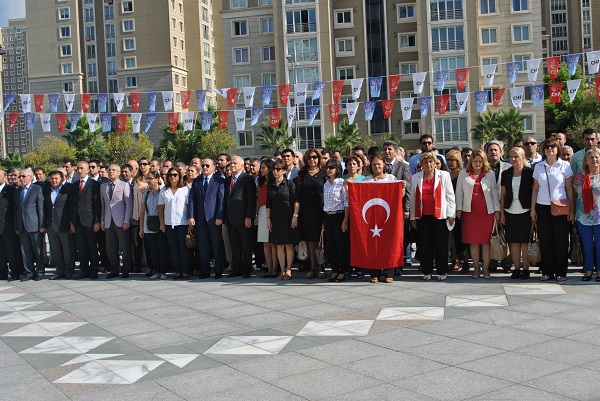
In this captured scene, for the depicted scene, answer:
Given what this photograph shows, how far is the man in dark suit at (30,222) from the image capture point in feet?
46.4

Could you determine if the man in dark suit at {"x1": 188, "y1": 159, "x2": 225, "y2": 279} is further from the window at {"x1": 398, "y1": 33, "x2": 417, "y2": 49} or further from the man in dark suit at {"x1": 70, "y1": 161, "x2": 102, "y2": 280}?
the window at {"x1": 398, "y1": 33, "x2": 417, "y2": 49}

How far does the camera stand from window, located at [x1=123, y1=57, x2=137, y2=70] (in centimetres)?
8262

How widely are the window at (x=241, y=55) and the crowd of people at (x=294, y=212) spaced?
52507 mm

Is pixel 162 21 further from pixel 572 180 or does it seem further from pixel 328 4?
pixel 572 180

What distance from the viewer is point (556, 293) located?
372 inches

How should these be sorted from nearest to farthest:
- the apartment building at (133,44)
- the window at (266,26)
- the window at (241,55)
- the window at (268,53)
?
the window at (268,53) < the window at (266,26) < the window at (241,55) < the apartment building at (133,44)

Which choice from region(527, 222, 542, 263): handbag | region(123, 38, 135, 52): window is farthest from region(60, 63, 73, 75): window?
region(527, 222, 542, 263): handbag

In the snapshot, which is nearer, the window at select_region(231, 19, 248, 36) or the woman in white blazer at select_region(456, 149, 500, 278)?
the woman in white blazer at select_region(456, 149, 500, 278)

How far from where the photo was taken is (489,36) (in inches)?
2370

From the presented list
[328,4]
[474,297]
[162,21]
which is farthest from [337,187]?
[162,21]

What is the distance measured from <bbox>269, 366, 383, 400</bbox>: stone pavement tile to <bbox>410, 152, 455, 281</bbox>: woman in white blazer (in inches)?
202

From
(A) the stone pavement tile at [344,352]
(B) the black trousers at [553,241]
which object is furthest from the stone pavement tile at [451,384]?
A: (B) the black trousers at [553,241]

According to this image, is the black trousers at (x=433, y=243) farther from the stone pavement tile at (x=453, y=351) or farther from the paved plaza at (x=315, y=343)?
the stone pavement tile at (x=453, y=351)

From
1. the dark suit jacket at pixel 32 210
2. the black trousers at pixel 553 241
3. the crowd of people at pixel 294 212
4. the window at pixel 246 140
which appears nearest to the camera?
the black trousers at pixel 553 241
